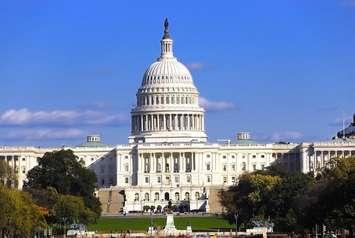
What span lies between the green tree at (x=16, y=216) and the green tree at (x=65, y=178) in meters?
36.7

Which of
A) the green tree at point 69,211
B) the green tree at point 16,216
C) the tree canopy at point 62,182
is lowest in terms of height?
the green tree at point 16,216

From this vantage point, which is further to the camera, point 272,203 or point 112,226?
point 112,226

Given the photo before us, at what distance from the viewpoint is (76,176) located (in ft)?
458

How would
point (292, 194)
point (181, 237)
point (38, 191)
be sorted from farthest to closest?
1. point (38, 191)
2. point (292, 194)
3. point (181, 237)

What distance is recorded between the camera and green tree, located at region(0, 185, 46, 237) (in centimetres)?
9112

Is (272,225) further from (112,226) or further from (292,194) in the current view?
(112,226)

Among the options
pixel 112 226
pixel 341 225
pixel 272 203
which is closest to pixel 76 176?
pixel 112 226

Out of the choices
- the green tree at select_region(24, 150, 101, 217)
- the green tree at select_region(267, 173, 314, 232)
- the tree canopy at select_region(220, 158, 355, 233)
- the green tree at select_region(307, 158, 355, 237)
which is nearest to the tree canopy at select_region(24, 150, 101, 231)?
the green tree at select_region(24, 150, 101, 217)

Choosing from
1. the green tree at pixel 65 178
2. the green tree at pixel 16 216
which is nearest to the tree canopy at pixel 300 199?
the green tree at pixel 65 178

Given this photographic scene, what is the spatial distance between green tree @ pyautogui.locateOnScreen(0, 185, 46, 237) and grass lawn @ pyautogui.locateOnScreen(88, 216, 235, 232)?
29.6 m

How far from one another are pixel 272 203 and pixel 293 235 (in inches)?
776

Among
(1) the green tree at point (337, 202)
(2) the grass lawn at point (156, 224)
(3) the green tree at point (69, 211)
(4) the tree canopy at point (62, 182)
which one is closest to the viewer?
(1) the green tree at point (337, 202)

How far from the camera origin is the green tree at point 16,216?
299ft

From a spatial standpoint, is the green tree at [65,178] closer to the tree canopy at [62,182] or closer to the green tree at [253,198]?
the tree canopy at [62,182]
